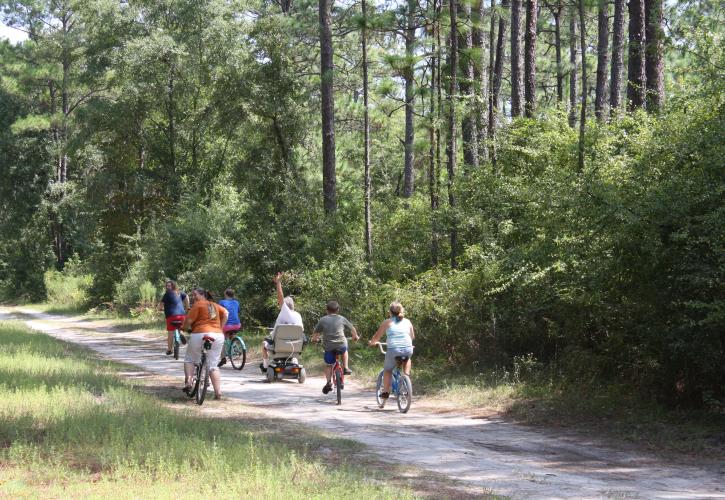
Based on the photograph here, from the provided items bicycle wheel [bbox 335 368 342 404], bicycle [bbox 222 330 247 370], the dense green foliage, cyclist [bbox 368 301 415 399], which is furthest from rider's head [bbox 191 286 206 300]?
the dense green foliage

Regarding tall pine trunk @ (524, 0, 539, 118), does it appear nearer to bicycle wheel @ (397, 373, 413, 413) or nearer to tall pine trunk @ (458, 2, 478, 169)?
tall pine trunk @ (458, 2, 478, 169)

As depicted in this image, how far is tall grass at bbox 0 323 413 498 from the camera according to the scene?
6.62 m

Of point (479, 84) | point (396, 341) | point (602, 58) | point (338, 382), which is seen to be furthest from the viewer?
point (602, 58)

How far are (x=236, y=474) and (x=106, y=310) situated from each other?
3460 cm

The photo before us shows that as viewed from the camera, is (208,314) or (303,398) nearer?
(208,314)

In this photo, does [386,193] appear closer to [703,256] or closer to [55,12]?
[703,256]

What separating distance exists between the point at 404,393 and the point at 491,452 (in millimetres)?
2970

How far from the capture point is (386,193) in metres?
35.6

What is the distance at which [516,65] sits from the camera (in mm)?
21547

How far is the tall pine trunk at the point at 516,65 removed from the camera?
20.9 m

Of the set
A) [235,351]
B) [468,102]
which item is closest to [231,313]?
[235,351]

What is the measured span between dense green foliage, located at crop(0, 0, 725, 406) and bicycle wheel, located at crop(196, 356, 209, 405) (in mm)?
5328

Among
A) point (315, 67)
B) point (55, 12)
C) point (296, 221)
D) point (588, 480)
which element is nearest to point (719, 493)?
point (588, 480)

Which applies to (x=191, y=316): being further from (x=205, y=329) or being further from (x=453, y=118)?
(x=453, y=118)
